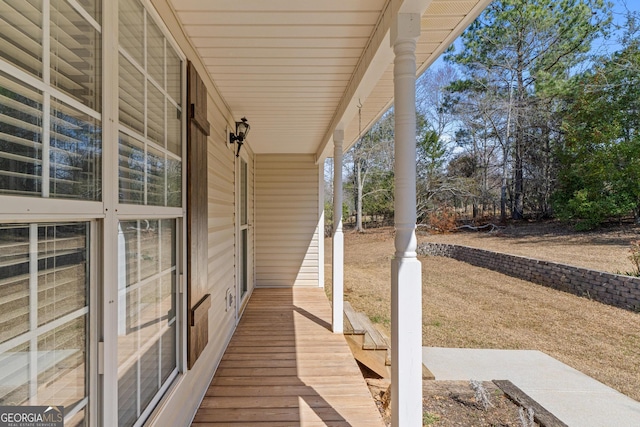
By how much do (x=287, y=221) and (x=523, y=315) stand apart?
4.56 metres

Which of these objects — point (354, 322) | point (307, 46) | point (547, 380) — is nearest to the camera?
point (307, 46)

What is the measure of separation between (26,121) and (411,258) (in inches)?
58.2

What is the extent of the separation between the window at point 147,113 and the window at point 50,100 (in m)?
0.18

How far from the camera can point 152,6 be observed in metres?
1.52

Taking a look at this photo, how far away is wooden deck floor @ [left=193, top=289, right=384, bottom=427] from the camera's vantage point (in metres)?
2.23

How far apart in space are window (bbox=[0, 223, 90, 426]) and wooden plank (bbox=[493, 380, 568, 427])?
9.21 ft

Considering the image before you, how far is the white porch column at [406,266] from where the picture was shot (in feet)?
5.21

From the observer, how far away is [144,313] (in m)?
1.47

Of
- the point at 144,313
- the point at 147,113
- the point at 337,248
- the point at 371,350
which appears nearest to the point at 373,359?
the point at 371,350

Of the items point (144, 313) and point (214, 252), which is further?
point (214, 252)

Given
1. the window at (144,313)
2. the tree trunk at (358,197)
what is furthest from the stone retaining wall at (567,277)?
the window at (144,313)

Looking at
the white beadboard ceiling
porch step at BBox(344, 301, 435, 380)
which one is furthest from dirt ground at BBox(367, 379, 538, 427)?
the white beadboard ceiling

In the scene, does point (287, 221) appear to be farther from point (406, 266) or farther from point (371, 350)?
point (406, 266)

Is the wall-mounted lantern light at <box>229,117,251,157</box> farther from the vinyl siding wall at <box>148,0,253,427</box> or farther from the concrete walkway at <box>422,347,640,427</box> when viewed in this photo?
the concrete walkway at <box>422,347,640,427</box>
